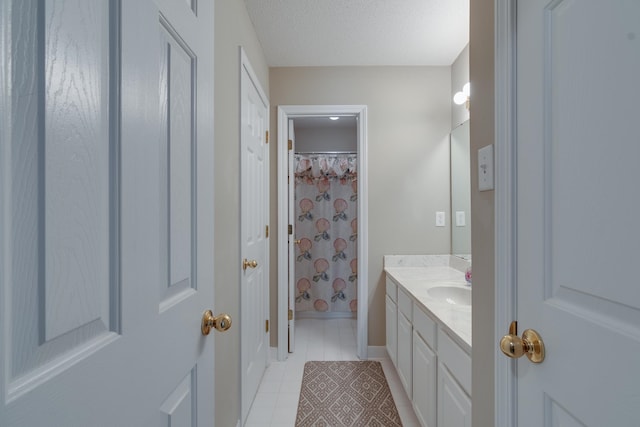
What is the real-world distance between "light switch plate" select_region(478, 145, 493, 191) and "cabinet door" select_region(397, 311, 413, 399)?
3.97 feet

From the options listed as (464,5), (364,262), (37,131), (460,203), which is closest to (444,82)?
(464,5)

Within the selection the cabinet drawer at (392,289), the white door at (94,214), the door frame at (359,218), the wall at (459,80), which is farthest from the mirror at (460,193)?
the white door at (94,214)

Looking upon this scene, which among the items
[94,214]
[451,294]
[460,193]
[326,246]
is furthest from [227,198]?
[326,246]

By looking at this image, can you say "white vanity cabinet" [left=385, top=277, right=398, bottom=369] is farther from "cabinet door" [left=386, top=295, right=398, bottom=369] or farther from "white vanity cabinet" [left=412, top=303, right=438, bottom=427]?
"white vanity cabinet" [left=412, top=303, right=438, bottom=427]

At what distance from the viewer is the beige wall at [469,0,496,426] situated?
83 cm

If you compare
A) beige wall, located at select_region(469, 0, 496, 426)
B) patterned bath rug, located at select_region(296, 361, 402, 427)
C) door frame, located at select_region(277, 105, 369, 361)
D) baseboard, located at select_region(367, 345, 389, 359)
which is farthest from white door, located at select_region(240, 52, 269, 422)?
beige wall, located at select_region(469, 0, 496, 426)

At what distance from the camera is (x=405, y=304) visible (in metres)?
1.91

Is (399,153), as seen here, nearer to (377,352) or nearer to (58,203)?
(377,352)

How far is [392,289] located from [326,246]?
1422 millimetres
